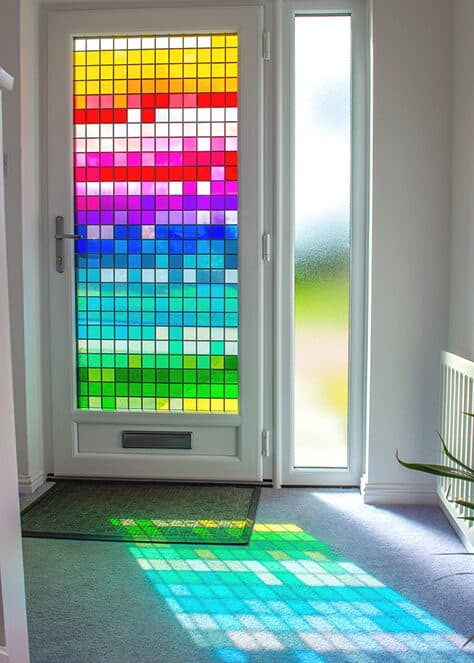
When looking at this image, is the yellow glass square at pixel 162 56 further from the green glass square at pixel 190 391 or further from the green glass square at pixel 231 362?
the green glass square at pixel 190 391

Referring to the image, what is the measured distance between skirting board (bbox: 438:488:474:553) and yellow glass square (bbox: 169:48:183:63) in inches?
87.4

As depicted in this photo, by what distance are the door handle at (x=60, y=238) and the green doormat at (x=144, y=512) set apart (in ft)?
3.40

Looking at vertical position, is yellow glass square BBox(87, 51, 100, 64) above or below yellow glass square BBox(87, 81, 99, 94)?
above

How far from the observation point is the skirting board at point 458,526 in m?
2.60

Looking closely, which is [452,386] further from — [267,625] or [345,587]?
[267,625]

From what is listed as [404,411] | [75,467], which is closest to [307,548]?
[404,411]

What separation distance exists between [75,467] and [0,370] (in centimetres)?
219

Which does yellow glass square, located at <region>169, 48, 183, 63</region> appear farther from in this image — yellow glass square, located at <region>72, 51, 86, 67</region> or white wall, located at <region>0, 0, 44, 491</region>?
white wall, located at <region>0, 0, 44, 491</region>

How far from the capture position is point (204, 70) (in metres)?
3.38

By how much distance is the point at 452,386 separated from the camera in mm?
2881

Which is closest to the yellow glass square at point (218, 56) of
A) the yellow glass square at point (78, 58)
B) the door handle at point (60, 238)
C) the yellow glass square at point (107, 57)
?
the yellow glass square at point (107, 57)

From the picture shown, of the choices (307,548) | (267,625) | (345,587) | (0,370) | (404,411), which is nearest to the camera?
(0,370)

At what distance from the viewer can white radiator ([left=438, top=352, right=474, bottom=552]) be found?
8.48 feet

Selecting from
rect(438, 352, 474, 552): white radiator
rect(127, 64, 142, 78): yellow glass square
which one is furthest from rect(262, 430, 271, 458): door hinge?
rect(127, 64, 142, 78): yellow glass square
